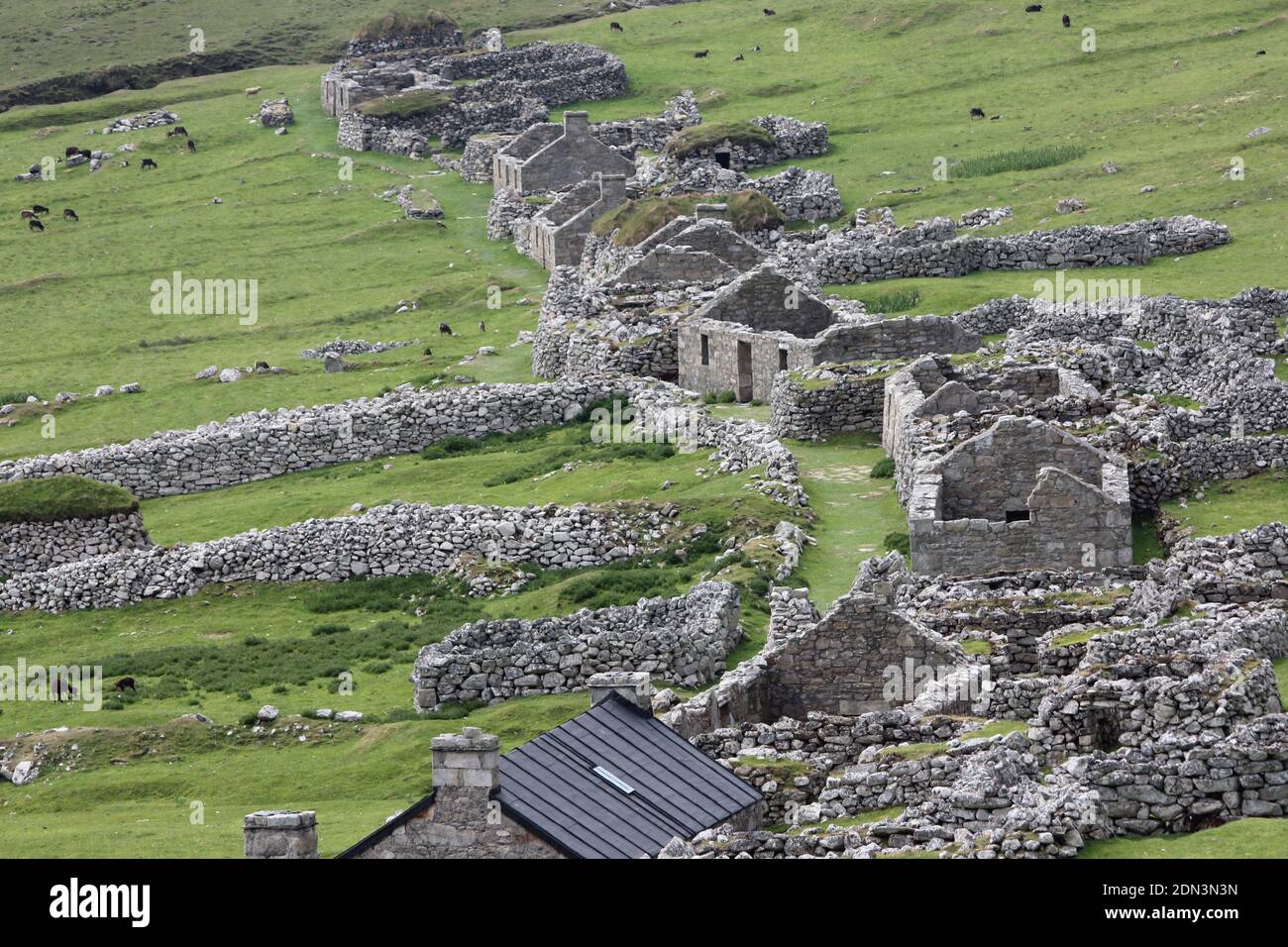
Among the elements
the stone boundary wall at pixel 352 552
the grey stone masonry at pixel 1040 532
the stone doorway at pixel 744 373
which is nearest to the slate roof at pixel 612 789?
the grey stone masonry at pixel 1040 532

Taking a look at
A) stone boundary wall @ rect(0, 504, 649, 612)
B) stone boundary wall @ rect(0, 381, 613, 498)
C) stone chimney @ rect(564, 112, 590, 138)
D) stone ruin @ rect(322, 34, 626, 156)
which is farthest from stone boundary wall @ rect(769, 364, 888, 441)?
stone ruin @ rect(322, 34, 626, 156)

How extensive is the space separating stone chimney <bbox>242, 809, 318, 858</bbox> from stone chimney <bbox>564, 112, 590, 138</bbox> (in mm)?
72905

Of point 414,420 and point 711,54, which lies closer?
point 414,420

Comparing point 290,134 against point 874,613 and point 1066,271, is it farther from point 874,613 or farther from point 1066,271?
point 874,613

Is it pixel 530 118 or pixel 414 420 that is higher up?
pixel 530 118

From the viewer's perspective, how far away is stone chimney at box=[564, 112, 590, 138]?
10319 cm

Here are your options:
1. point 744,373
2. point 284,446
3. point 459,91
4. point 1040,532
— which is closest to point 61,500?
point 284,446

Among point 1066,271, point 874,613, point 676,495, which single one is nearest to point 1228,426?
point 676,495

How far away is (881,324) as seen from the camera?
63.0 metres

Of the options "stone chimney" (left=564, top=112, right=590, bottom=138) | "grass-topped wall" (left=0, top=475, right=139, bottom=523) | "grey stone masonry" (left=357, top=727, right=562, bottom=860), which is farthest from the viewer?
"stone chimney" (left=564, top=112, right=590, bottom=138)

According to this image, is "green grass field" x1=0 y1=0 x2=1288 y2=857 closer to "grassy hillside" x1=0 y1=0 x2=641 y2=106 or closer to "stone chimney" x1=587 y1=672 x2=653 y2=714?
"grassy hillside" x1=0 y1=0 x2=641 y2=106

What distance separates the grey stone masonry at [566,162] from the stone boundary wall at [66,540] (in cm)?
3913
